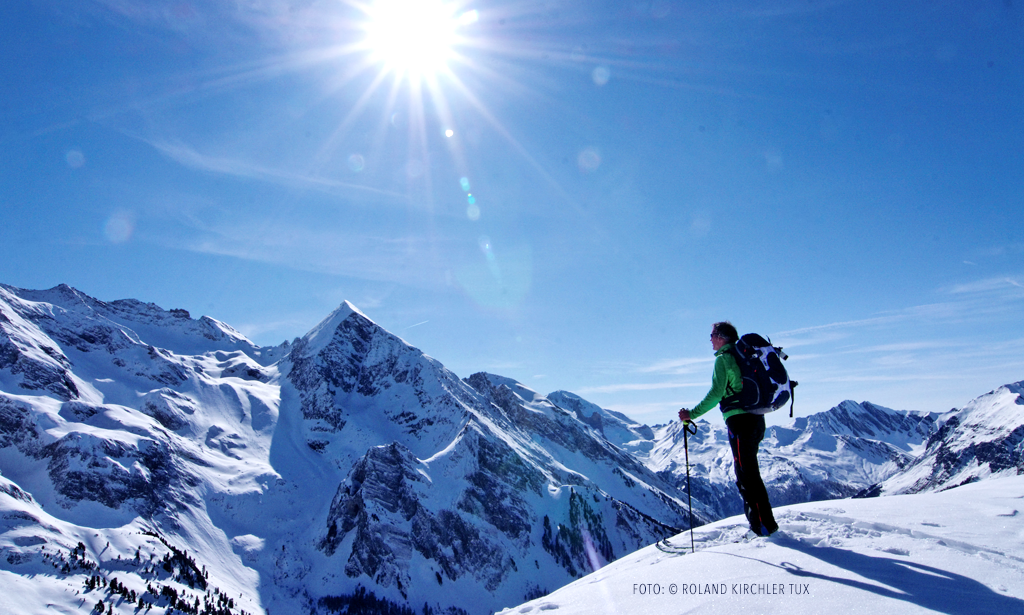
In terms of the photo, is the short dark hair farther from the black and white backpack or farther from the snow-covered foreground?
the snow-covered foreground

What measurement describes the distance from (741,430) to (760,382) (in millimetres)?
1074

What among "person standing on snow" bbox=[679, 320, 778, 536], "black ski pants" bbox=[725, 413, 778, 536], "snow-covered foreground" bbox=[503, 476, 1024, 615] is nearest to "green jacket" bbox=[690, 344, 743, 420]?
"person standing on snow" bbox=[679, 320, 778, 536]

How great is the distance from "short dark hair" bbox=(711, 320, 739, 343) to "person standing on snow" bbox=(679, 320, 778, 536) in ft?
1.19

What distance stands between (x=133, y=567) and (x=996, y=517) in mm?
149761

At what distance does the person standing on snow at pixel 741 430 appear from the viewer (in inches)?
365

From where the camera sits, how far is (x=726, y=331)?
34.0ft

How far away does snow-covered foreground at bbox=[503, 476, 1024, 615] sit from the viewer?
211 inches

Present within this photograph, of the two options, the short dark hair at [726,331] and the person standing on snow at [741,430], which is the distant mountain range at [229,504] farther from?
the short dark hair at [726,331]

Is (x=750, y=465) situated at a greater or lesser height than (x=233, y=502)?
greater

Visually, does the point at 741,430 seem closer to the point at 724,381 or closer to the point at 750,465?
the point at 750,465

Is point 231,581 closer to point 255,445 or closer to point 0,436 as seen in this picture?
point 255,445

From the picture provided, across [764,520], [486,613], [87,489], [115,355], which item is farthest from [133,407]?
[764,520]

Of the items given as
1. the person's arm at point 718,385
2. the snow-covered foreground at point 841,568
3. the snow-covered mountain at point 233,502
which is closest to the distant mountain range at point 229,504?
the snow-covered mountain at point 233,502

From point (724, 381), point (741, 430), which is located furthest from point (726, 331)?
point (741, 430)
